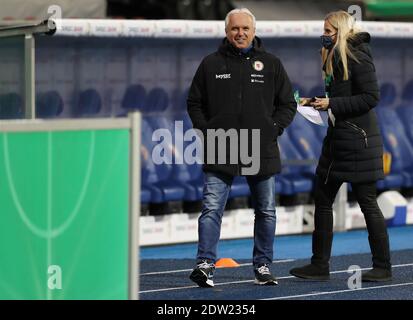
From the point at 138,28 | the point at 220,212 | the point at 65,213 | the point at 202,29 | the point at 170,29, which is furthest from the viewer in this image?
the point at 202,29

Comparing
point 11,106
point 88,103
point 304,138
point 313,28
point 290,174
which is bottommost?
point 290,174

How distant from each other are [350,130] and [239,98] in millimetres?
874

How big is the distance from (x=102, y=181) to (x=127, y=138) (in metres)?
0.24

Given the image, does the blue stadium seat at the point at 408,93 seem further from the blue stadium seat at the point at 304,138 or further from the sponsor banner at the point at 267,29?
the sponsor banner at the point at 267,29

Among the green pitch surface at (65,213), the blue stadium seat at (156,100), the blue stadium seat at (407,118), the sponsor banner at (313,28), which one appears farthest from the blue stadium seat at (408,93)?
the green pitch surface at (65,213)

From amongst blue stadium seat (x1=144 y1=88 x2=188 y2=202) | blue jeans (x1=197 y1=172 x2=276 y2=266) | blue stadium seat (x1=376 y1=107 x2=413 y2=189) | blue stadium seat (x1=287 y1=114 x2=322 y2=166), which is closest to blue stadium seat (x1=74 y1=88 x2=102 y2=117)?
blue stadium seat (x1=144 y1=88 x2=188 y2=202)

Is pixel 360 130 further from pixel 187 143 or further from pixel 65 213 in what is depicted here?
pixel 187 143

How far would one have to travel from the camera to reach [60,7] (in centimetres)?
1383

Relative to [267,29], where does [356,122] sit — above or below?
below

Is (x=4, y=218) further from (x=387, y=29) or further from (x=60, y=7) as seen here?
(x=387, y=29)

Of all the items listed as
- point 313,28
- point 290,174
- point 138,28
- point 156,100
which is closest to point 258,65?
point 138,28

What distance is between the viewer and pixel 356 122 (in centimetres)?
984

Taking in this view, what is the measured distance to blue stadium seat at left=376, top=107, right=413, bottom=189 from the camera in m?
15.7

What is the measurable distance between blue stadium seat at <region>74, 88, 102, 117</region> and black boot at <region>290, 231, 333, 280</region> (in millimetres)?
3857
